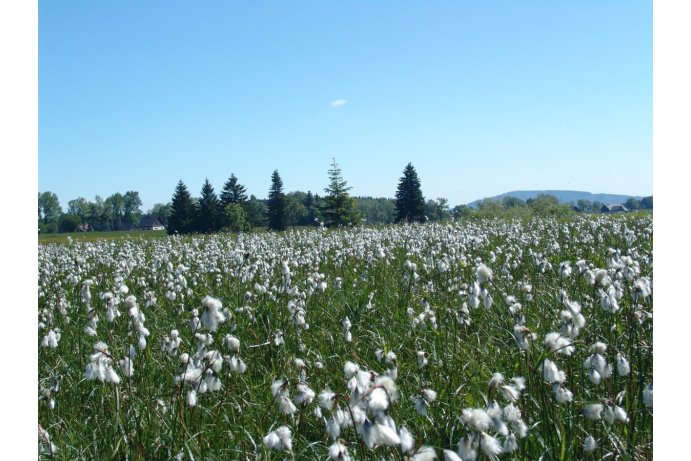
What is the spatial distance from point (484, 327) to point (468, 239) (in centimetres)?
777

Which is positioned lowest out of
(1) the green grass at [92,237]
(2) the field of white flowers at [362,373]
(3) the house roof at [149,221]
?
(2) the field of white flowers at [362,373]

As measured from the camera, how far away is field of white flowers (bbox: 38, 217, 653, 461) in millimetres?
2475

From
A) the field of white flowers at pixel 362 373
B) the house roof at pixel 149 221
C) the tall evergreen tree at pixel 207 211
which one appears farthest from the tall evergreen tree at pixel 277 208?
the field of white flowers at pixel 362 373

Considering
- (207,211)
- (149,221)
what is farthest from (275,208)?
(149,221)

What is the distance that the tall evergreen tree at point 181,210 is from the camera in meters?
60.5

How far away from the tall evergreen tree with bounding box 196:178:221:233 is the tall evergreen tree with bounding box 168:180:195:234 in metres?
1.36

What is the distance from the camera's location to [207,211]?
58.4 meters

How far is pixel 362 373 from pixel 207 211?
2307 inches

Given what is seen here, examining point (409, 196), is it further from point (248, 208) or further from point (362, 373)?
point (362, 373)

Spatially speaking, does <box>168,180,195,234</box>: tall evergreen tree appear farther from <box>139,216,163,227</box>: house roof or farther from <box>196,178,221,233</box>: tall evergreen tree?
<box>139,216,163,227</box>: house roof

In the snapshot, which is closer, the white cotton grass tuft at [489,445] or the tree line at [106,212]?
the white cotton grass tuft at [489,445]

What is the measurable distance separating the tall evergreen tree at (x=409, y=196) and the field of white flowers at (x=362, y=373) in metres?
52.6

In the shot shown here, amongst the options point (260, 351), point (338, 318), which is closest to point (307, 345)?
point (260, 351)

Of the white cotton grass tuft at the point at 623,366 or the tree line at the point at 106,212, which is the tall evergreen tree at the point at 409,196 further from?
the white cotton grass tuft at the point at 623,366
